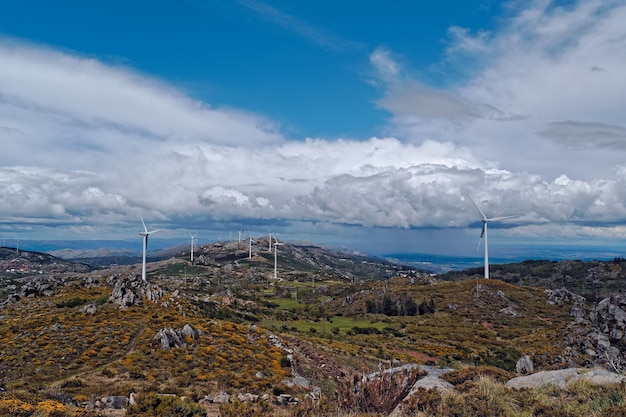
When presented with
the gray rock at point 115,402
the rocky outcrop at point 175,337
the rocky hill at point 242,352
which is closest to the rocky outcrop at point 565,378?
the rocky hill at point 242,352

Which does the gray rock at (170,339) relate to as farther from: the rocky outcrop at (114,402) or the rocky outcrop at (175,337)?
the rocky outcrop at (114,402)

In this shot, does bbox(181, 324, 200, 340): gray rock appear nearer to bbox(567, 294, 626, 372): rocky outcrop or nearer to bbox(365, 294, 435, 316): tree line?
bbox(567, 294, 626, 372): rocky outcrop

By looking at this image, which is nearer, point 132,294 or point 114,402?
point 114,402

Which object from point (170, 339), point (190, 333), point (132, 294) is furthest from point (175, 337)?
point (132, 294)

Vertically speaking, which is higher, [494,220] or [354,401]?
[494,220]

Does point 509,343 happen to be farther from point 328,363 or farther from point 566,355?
point 328,363

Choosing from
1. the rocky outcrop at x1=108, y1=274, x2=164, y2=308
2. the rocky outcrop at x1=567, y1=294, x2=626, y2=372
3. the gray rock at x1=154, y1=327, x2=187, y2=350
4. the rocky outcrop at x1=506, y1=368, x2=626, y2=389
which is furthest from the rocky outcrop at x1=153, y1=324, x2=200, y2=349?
the rocky outcrop at x1=567, y1=294, x2=626, y2=372

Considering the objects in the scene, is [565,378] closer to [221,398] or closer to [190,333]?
[221,398]

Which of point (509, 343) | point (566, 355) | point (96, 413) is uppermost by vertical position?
point (96, 413)

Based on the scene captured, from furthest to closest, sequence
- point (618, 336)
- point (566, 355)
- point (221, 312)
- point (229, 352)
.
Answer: point (221, 312) → point (618, 336) → point (566, 355) → point (229, 352)

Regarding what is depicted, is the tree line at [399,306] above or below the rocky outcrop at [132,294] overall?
below

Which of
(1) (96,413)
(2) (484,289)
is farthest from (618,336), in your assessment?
(2) (484,289)
